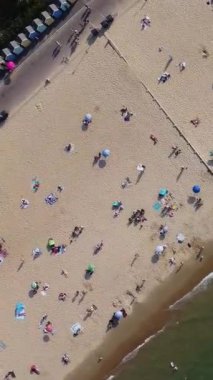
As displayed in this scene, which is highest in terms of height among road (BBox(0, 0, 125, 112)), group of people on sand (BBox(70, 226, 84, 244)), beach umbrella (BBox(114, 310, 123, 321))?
road (BBox(0, 0, 125, 112))

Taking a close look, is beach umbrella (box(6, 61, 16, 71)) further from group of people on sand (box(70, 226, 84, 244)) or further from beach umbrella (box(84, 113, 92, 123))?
group of people on sand (box(70, 226, 84, 244))

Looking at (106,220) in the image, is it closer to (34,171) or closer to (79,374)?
(34,171)

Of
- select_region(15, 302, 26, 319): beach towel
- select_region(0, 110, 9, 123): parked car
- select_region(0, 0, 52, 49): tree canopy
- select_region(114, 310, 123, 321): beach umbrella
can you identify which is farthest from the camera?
select_region(0, 110, 9, 123): parked car

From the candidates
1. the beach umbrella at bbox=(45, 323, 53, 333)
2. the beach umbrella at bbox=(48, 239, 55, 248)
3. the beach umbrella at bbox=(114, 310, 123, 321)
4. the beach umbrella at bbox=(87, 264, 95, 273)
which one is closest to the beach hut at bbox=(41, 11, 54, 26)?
the beach umbrella at bbox=(48, 239, 55, 248)

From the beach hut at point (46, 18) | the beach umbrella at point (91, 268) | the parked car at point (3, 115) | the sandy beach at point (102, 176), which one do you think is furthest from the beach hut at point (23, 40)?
the beach umbrella at point (91, 268)

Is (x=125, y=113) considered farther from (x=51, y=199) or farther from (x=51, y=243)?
(x=51, y=243)
